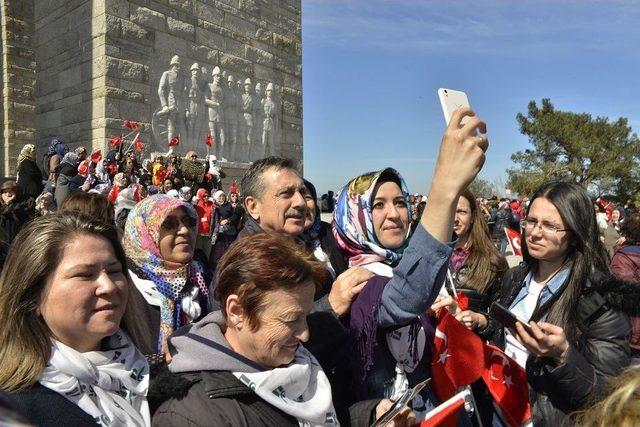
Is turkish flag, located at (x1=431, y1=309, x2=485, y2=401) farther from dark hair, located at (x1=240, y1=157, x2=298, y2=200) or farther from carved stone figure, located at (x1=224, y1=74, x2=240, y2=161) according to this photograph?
carved stone figure, located at (x1=224, y1=74, x2=240, y2=161)

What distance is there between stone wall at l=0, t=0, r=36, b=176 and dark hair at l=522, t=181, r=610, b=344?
11007 millimetres

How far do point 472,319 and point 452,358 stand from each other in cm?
60

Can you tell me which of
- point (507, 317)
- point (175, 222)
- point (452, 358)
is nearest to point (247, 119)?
point (175, 222)

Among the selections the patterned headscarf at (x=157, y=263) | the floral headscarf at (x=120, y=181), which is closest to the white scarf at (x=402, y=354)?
the patterned headscarf at (x=157, y=263)

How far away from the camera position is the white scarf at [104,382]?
1245 mm

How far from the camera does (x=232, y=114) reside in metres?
12.1

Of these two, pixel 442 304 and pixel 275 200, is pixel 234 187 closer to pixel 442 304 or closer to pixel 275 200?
pixel 275 200

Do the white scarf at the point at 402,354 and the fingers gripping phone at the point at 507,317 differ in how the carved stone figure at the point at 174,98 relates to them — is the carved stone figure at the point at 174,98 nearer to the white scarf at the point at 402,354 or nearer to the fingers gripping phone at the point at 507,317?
the white scarf at the point at 402,354

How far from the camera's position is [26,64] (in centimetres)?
1095

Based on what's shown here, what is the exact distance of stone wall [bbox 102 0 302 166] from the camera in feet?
31.1

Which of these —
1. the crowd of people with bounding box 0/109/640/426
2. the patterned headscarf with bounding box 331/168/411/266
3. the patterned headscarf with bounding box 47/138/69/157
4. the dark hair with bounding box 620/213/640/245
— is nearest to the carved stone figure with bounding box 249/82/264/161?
the patterned headscarf with bounding box 47/138/69/157

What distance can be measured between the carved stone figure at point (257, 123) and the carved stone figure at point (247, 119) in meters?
0.14

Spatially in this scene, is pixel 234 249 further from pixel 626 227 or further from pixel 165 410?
pixel 626 227

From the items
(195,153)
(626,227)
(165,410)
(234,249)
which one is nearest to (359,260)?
(234,249)
